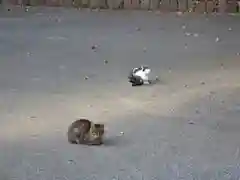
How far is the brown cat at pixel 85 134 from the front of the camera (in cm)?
252

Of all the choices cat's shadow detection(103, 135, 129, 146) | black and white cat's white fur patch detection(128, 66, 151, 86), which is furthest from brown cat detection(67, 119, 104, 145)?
black and white cat's white fur patch detection(128, 66, 151, 86)

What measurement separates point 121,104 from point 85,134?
63 cm

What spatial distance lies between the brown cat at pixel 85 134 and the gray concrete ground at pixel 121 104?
0.04 meters

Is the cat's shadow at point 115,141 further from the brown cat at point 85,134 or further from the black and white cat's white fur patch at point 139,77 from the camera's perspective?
the black and white cat's white fur patch at point 139,77

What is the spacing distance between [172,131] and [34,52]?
2194mm

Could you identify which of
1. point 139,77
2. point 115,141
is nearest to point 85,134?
point 115,141

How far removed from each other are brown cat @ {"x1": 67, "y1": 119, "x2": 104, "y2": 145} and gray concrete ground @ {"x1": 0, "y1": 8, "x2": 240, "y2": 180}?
37 mm

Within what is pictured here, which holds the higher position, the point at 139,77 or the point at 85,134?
the point at 85,134

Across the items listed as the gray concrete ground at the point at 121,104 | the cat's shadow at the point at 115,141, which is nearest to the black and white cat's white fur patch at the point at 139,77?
the gray concrete ground at the point at 121,104

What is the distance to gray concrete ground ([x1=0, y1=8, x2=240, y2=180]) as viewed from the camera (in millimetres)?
2303

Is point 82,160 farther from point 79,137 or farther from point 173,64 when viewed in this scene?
point 173,64

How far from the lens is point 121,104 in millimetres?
3131

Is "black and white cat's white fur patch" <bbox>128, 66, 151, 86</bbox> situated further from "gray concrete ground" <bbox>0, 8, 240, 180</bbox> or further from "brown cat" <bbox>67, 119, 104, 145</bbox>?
"brown cat" <bbox>67, 119, 104, 145</bbox>

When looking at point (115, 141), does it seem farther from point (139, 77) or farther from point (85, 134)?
point (139, 77)
